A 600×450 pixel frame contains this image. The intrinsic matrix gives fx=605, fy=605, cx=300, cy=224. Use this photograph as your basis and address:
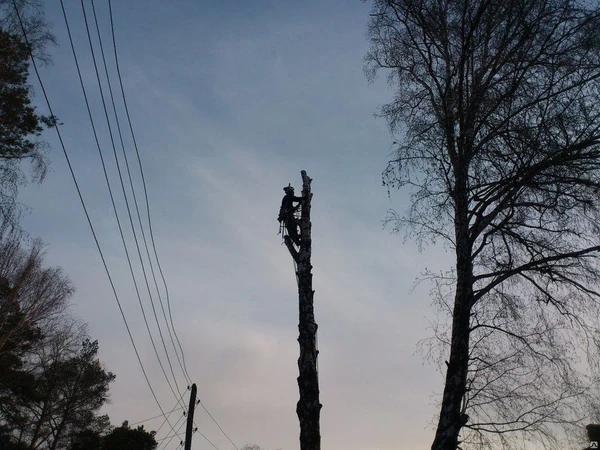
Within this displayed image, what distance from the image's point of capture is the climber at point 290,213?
10219mm

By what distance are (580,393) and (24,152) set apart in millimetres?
13471

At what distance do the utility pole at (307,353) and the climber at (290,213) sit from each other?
0.31m

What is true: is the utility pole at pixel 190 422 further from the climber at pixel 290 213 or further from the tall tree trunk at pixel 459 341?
the tall tree trunk at pixel 459 341

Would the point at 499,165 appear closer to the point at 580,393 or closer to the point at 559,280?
the point at 559,280

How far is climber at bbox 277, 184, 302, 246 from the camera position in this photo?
10.2 metres

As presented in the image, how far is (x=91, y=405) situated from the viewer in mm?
35312

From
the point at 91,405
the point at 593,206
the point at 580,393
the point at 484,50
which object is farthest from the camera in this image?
the point at 91,405

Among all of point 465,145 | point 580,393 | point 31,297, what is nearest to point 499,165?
point 465,145

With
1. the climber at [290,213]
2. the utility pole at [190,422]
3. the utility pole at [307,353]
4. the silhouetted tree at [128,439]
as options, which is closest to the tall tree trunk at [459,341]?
the utility pole at [307,353]

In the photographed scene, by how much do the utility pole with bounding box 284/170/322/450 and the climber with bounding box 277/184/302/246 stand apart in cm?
31

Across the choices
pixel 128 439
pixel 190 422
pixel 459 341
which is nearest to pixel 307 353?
pixel 459 341

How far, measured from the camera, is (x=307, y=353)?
8.52 metres

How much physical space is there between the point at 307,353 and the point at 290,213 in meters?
2.74

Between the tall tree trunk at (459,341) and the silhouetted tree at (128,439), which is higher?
the silhouetted tree at (128,439)
